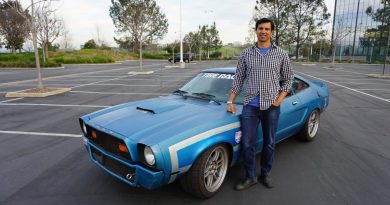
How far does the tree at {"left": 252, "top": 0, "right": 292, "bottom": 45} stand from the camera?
5065 centimetres

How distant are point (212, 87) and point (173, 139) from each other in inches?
64.4

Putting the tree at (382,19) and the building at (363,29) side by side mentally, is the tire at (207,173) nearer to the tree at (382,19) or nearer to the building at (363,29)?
the building at (363,29)

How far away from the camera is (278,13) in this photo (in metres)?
51.5

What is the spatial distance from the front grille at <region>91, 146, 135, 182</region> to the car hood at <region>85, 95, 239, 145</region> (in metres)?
0.33

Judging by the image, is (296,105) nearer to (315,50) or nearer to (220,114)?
(220,114)

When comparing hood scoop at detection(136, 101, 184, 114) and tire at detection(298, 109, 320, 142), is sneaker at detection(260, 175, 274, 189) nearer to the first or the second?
hood scoop at detection(136, 101, 184, 114)

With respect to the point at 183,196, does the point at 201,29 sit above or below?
above

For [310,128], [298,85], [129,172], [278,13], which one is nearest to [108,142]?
[129,172]

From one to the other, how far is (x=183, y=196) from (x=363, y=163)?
2718mm

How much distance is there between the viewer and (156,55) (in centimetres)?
6091

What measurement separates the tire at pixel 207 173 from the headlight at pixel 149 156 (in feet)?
1.48

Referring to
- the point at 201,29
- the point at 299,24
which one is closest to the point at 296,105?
the point at 299,24

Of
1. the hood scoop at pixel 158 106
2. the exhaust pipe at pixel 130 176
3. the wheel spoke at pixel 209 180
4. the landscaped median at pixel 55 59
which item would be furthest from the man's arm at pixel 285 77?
the landscaped median at pixel 55 59

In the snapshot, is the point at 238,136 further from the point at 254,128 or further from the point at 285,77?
the point at 285,77
